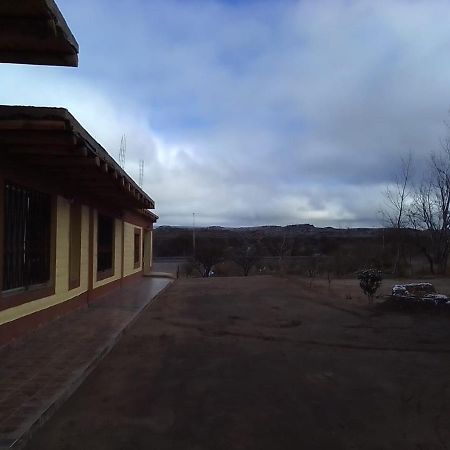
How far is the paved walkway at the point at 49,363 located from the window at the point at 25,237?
0.94m

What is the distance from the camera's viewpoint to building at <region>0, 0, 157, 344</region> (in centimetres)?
458

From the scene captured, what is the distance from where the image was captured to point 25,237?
8898 millimetres

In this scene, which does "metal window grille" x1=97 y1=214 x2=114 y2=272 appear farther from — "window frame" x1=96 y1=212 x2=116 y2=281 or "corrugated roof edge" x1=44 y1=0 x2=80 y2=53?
"corrugated roof edge" x1=44 y1=0 x2=80 y2=53

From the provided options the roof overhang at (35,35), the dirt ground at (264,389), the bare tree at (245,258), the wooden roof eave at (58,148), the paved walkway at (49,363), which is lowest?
the dirt ground at (264,389)

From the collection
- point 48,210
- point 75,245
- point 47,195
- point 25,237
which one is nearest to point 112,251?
point 75,245

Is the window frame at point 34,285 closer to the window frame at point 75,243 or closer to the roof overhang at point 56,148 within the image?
the roof overhang at point 56,148

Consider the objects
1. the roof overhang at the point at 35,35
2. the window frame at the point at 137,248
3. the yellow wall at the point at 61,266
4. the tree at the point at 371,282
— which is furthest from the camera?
the window frame at the point at 137,248

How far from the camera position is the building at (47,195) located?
458cm

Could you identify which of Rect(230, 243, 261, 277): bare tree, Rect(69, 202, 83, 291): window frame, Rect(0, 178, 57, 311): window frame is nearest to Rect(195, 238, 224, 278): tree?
Rect(230, 243, 261, 277): bare tree

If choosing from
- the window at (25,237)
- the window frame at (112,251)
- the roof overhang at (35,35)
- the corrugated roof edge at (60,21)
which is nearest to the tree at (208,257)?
the window frame at (112,251)

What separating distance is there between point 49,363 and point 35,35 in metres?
4.18

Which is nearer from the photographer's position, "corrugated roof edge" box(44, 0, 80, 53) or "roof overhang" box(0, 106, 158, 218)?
"corrugated roof edge" box(44, 0, 80, 53)

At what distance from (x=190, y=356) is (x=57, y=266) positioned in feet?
12.9

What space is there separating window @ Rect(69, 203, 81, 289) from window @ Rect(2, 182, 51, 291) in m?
1.85
